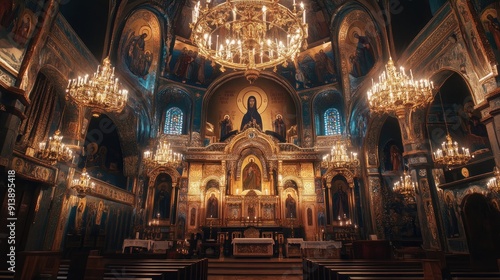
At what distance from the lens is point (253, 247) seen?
12.6 metres

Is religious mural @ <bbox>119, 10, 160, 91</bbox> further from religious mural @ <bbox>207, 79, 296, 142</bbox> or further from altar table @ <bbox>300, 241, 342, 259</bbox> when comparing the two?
altar table @ <bbox>300, 241, 342, 259</bbox>

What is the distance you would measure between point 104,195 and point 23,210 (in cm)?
451

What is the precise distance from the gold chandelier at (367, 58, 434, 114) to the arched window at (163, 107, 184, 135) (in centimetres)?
1419

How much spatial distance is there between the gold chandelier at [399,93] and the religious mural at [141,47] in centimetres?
1144

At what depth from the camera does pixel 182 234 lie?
52.8 feet

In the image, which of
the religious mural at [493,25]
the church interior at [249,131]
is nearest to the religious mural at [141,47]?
the church interior at [249,131]

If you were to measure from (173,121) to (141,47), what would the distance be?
566 cm

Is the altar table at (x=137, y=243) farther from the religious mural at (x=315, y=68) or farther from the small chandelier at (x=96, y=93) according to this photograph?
the religious mural at (x=315, y=68)

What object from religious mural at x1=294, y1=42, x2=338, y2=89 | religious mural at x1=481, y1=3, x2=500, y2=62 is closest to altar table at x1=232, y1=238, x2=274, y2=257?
religious mural at x1=481, y1=3, x2=500, y2=62

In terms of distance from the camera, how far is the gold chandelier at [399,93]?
7684 mm

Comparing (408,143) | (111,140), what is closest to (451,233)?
(408,143)

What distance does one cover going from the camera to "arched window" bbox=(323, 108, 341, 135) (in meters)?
19.1

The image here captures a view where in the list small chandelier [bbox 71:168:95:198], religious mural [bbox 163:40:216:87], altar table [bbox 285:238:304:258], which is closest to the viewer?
small chandelier [bbox 71:168:95:198]

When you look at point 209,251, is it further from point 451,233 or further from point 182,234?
point 451,233
